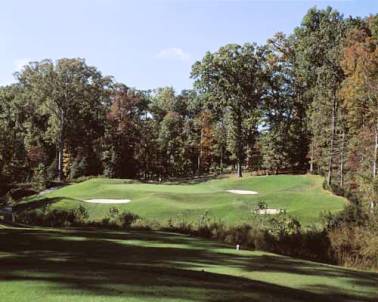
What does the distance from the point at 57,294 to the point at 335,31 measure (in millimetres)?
50546

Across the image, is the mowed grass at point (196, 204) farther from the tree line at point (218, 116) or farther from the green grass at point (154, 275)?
the tree line at point (218, 116)

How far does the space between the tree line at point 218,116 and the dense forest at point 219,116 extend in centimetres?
14

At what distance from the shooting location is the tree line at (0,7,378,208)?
1873 inches

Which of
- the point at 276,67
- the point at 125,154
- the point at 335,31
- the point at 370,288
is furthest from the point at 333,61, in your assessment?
the point at 370,288

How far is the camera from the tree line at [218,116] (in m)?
47.6

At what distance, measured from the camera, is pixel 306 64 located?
183 feet

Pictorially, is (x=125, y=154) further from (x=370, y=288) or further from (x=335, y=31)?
(x=370, y=288)

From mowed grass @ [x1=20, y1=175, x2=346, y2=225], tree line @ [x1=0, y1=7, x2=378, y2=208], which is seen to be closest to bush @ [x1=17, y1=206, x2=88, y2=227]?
mowed grass @ [x1=20, y1=175, x2=346, y2=225]

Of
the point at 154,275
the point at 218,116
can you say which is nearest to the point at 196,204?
the point at 154,275

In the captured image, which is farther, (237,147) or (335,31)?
(237,147)

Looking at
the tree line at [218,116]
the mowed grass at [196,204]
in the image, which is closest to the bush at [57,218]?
the mowed grass at [196,204]

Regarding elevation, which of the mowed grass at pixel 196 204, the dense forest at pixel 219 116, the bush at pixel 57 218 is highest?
the dense forest at pixel 219 116

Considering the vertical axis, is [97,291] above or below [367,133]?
below

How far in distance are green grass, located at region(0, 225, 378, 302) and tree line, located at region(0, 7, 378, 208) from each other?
32.1 m
